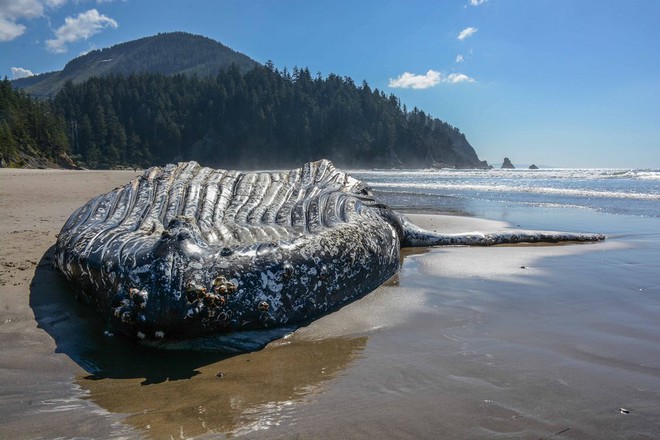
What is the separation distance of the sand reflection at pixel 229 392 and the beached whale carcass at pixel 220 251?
363mm

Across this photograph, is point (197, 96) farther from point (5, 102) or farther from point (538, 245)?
point (538, 245)

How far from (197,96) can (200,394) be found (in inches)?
4932

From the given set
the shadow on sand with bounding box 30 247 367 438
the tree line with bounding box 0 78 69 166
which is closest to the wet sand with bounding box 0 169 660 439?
the shadow on sand with bounding box 30 247 367 438

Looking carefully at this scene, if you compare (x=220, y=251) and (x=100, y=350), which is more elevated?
(x=220, y=251)

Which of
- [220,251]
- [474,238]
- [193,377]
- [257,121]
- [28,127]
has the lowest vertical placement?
[193,377]

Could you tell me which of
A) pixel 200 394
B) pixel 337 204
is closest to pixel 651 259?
pixel 337 204

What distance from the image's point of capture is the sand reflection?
2336 mm

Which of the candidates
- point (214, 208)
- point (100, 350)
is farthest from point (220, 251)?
point (214, 208)

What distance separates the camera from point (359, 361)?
312 cm

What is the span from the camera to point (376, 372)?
2930 mm

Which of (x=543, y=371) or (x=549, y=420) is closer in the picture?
(x=549, y=420)

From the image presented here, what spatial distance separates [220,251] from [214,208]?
1283 millimetres

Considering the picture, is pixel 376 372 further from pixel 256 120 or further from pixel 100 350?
pixel 256 120

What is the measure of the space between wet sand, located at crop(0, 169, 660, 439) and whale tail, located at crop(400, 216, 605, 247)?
7.93 ft
